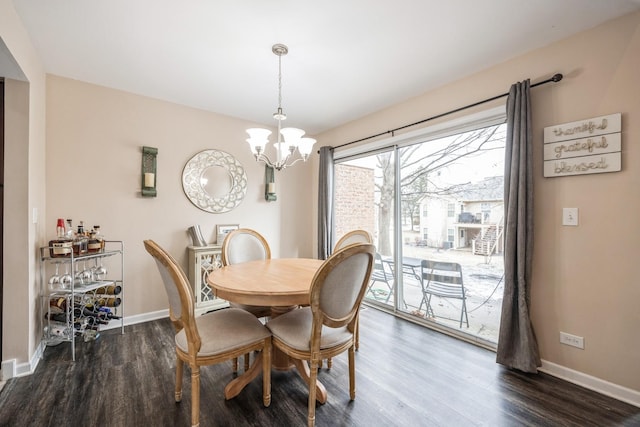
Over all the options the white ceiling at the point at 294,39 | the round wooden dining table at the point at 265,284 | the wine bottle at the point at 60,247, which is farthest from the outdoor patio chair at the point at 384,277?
the wine bottle at the point at 60,247

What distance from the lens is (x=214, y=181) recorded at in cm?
359

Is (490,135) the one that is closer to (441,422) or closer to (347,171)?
(347,171)

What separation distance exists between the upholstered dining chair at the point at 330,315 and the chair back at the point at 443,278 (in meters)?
1.57

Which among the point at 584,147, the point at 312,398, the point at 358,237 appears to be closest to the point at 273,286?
the point at 312,398

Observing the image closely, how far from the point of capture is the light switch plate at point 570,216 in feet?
6.66

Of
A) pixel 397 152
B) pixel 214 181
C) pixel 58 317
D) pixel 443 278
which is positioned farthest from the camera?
pixel 214 181

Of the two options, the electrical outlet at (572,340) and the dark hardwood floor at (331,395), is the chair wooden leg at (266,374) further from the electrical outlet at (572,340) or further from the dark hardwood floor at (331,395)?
the electrical outlet at (572,340)

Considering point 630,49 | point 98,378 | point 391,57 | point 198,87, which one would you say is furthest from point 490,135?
point 98,378

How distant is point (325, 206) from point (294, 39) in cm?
234

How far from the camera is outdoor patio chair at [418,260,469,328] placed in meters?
2.82

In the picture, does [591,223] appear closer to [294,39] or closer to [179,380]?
[294,39]

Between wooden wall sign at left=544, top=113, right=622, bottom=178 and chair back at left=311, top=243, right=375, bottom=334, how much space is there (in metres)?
1.66

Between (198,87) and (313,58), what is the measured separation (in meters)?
1.32

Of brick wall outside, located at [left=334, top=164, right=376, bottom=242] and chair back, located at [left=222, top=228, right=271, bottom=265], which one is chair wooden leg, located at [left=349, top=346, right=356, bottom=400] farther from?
brick wall outside, located at [left=334, top=164, right=376, bottom=242]
